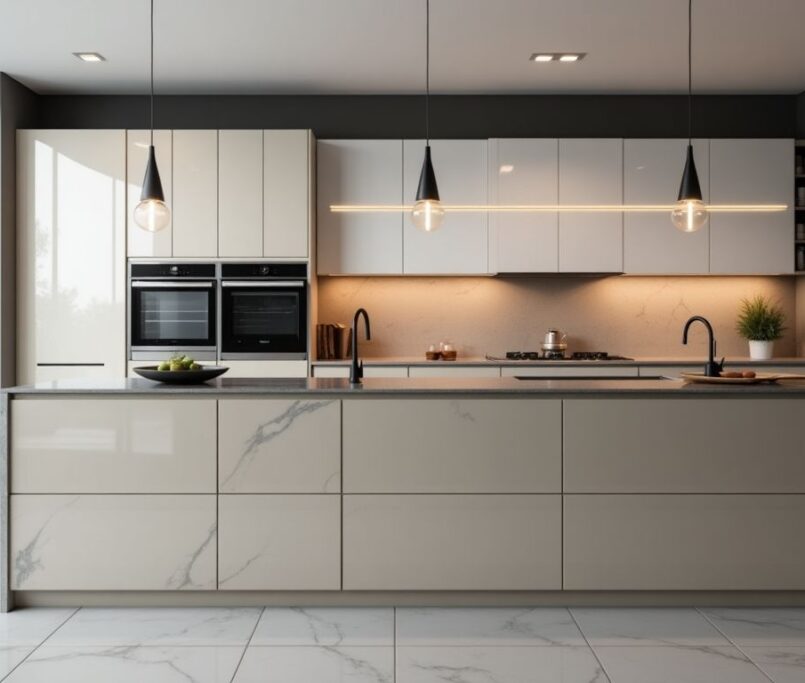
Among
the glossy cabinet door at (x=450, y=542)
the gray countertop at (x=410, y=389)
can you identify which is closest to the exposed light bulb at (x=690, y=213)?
the gray countertop at (x=410, y=389)

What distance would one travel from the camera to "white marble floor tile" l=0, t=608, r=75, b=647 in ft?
9.37

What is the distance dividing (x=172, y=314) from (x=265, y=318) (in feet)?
1.90

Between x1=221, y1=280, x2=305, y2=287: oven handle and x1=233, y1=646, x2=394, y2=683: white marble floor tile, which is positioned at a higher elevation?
x1=221, y1=280, x2=305, y2=287: oven handle

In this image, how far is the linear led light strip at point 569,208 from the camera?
17.0ft

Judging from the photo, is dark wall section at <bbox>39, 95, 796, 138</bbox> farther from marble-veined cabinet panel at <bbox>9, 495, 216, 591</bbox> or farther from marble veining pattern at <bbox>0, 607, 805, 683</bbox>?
marble veining pattern at <bbox>0, 607, 805, 683</bbox>

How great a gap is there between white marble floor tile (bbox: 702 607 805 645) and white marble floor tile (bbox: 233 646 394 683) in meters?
1.26

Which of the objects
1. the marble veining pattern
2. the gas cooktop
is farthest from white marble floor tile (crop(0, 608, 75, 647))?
the gas cooktop

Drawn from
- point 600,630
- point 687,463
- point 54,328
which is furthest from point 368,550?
point 54,328

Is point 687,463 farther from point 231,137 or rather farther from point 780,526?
point 231,137

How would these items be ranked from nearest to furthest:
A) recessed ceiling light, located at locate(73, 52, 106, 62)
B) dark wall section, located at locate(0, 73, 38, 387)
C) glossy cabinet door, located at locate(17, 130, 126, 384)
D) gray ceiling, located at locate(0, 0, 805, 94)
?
gray ceiling, located at locate(0, 0, 805, 94)
recessed ceiling light, located at locate(73, 52, 106, 62)
dark wall section, located at locate(0, 73, 38, 387)
glossy cabinet door, located at locate(17, 130, 126, 384)

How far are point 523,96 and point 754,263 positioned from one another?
74.0 inches

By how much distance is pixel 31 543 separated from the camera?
10.3ft

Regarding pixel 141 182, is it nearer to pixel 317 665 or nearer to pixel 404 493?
pixel 404 493

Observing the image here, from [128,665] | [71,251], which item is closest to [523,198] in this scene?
[71,251]
